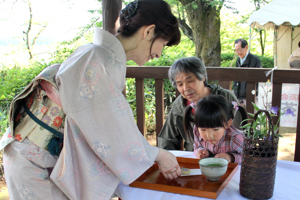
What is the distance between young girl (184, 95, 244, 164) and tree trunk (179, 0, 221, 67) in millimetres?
4157

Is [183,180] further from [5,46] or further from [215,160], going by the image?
[5,46]

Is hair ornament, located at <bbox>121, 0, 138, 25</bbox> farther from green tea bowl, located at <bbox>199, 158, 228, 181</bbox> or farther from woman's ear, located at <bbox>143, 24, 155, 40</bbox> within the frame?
green tea bowl, located at <bbox>199, 158, 228, 181</bbox>

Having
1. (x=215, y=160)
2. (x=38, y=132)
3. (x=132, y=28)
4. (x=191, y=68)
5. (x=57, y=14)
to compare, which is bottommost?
(x=215, y=160)

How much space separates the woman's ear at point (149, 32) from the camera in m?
1.39

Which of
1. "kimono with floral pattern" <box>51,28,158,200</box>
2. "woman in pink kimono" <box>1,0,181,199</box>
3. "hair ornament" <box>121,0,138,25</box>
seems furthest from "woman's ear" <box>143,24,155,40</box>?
"kimono with floral pattern" <box>51,28,158,200</box>

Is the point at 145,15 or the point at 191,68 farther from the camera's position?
the point at 191,68

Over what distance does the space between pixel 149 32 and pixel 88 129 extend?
0.57m

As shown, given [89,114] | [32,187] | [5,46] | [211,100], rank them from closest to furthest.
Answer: [89,114]
[32,187]
[211,100]
[5,46]

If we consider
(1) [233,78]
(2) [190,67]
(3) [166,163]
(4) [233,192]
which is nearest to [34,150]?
(3) [166,163]

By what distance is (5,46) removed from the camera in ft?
31.4

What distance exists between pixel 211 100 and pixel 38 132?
3.22ft

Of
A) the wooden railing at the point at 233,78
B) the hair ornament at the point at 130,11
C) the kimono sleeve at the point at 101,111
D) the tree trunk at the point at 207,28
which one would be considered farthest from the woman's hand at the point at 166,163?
the tree trunk at the point at 207,28

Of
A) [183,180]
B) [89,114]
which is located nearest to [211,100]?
[183,180]

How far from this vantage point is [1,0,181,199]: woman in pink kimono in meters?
1.21
